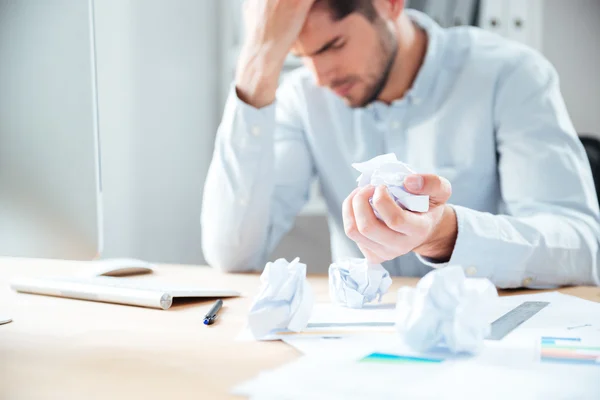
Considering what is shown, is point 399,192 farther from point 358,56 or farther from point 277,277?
point 358,56

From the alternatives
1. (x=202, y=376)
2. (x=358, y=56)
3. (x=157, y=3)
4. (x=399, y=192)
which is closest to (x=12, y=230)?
(x=202, y=376)

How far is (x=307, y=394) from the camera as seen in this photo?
1.35 feet

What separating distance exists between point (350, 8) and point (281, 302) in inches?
30.4

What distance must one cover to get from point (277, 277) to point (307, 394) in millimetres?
202

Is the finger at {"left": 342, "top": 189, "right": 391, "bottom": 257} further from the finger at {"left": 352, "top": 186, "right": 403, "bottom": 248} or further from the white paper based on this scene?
the white paper

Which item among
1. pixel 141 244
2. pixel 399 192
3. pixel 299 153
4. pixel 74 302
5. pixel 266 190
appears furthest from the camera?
pixel 141 244

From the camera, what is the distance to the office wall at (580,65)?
2.19m

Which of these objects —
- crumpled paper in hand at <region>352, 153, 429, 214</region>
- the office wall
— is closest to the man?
crumpled paper in hand at <region>352, 153, 429, 214</region>

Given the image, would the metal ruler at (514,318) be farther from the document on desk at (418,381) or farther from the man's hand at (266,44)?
the man's hand at (266,44)

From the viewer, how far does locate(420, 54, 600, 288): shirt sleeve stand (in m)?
0.87

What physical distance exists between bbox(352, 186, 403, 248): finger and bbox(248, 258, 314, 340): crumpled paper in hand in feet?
0.32

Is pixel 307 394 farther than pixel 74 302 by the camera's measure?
No

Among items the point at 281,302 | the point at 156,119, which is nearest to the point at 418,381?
the point at 281,302

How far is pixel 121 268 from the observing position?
1.00 m
